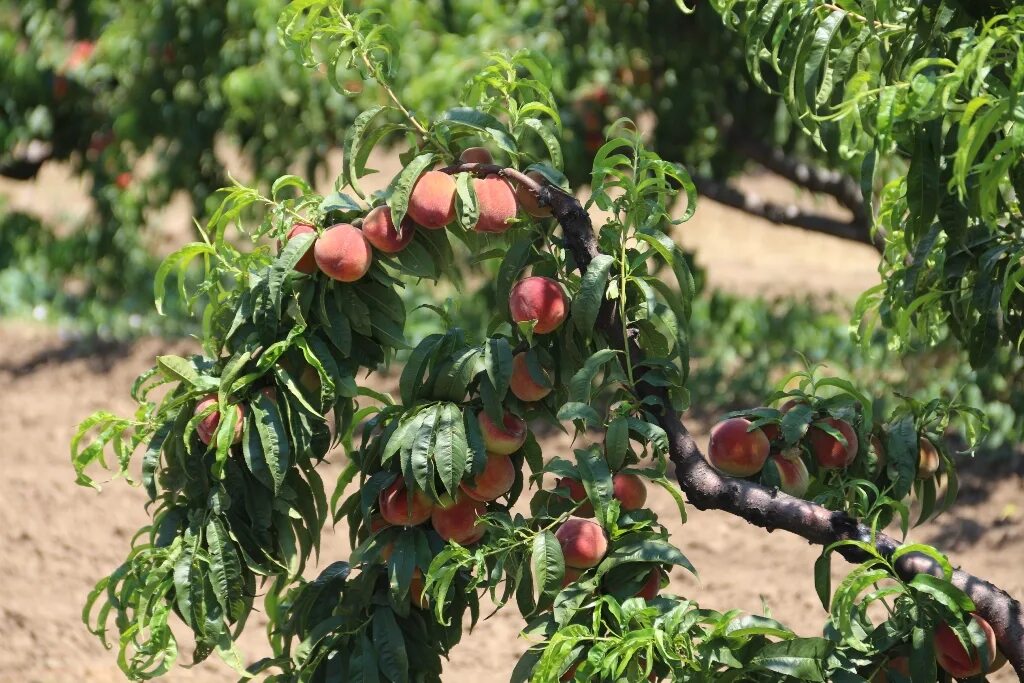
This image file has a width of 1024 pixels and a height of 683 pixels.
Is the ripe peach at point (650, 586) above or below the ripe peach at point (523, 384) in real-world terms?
below

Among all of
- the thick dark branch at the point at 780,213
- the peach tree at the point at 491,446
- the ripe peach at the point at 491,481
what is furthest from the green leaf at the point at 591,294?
the thick dark branch at the point at 780,213

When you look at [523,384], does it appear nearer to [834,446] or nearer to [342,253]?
[342,253]

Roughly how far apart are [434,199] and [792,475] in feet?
1.87

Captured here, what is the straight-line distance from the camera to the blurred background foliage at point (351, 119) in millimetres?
4418

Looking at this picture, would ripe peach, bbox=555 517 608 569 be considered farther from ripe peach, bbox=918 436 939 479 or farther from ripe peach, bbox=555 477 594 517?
ripe peach, bbox=918 436 939 479

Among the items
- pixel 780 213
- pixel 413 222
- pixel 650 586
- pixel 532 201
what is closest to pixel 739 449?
pixel 650 586

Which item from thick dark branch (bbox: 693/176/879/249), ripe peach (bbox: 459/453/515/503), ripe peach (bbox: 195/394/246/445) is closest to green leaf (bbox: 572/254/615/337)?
ripe peach (bbox: 459/453/515/503)

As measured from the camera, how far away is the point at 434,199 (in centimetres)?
157

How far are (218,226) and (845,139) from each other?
2.86ft

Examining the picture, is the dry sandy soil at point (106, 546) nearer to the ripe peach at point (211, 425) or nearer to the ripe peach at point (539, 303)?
the ripe peach at point (211, 425)

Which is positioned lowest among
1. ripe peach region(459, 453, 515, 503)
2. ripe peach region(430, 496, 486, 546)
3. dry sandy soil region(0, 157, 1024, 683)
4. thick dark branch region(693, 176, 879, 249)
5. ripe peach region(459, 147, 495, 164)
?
dry sandy soil region(0, 157, 1024, 683)

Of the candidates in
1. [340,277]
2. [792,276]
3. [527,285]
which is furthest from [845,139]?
[792,276]

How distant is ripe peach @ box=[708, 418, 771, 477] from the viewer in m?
1.57

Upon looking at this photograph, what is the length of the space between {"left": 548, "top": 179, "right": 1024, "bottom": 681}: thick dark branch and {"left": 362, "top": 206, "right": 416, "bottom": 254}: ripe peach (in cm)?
20
